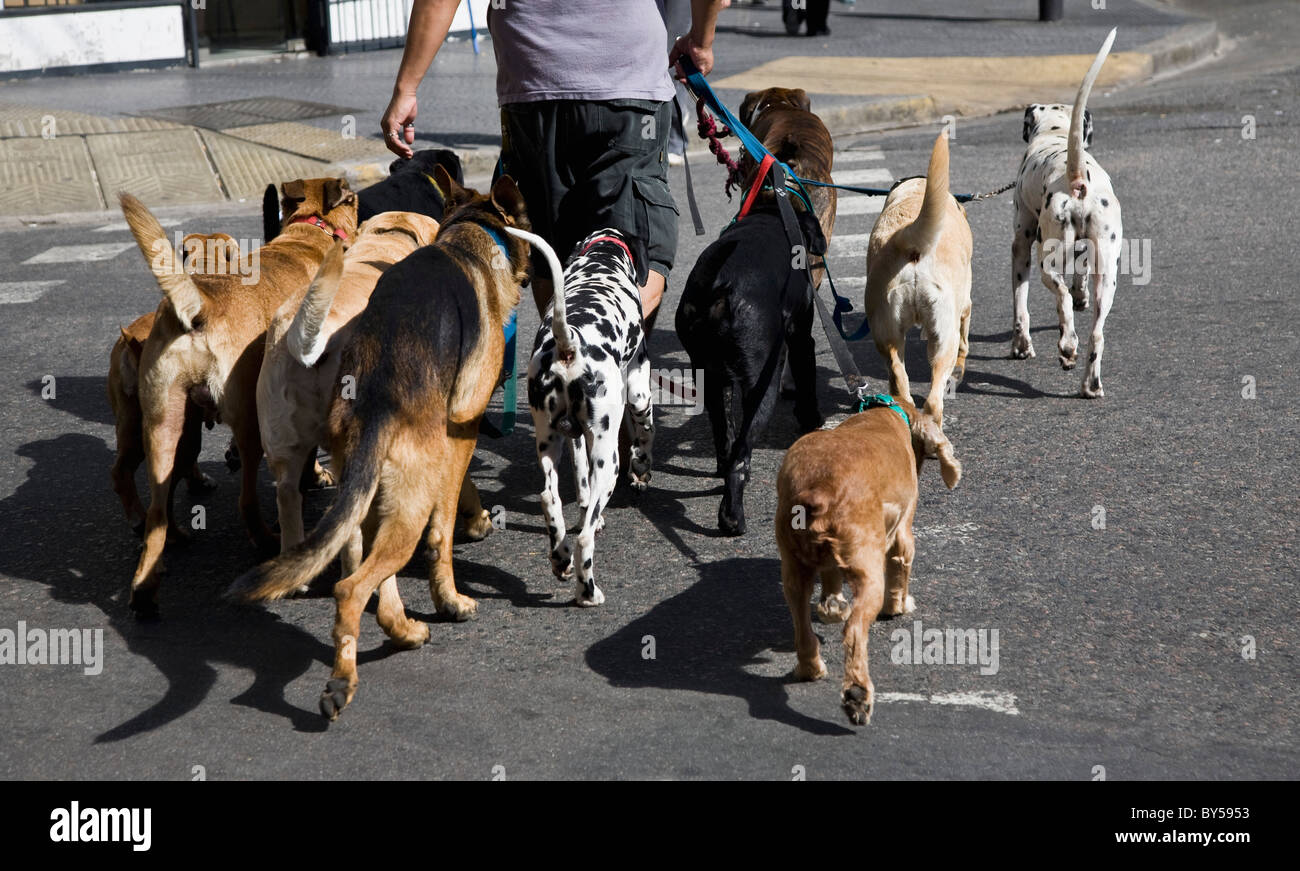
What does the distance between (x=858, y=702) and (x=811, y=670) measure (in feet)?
1.21

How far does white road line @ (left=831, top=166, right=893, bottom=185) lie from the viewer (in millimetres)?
10797

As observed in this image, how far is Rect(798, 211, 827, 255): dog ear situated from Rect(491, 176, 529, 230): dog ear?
57.0 inches

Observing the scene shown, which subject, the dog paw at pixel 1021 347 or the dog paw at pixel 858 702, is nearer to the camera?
the dog paw at pixel 858 702

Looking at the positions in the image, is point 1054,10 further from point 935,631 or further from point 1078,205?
point 935,631

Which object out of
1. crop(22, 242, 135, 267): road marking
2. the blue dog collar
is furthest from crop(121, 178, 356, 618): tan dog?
crop(22, 242, 135, 267): road marking

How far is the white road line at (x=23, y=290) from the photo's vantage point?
8.69m

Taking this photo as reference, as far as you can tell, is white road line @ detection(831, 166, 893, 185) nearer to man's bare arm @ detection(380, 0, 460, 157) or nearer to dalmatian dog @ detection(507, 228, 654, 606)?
man's bare arm @ detection(380, 0, 460, 157)

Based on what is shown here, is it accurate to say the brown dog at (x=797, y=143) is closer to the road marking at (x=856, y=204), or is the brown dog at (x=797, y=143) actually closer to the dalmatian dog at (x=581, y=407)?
the dalmatian dog at (x=581, y=407)

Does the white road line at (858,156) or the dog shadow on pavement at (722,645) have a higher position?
the white road line at (858,156)

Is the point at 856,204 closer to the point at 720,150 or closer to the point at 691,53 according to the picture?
the point at 720,150

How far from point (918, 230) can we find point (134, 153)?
353 inches

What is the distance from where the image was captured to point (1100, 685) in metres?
4.00

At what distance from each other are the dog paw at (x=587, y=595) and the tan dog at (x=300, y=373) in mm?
1004

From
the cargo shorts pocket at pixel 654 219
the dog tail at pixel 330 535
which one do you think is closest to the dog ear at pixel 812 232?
the cargo shorts pocket at pixel 654 219
